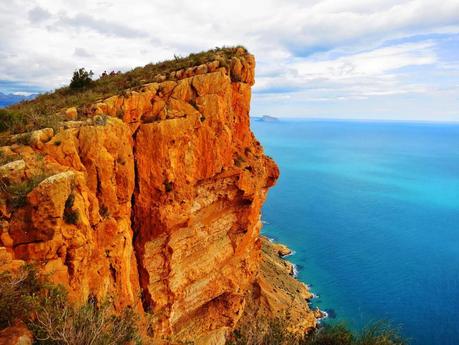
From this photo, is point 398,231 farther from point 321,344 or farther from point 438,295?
Result: point 321,344

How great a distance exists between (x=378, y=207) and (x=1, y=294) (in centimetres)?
9076

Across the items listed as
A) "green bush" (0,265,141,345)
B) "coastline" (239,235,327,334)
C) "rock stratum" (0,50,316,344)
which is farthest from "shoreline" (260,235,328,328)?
"green bush" (0,265,141,345)

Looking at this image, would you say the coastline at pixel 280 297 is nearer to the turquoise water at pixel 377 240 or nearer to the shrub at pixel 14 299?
the turquoise water at pixel 377 240

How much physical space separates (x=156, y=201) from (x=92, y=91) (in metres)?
9.63

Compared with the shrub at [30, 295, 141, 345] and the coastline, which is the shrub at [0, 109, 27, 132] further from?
the coastline

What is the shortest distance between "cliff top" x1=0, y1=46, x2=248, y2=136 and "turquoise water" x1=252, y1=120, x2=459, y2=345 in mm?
29090

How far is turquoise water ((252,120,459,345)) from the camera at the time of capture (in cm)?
4482

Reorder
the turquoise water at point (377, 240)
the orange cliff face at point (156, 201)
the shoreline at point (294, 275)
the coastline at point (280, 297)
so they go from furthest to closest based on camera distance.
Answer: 1. the turquoise water at point (377, 240)
2. the shoreline at point (294, 275)
3. the coastline at point (280, 297)
4. the orange cliff face at point (156, 201)

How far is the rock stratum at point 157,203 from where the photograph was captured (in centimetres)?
1210

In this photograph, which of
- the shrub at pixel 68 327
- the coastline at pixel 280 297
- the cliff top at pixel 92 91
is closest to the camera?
the shrub at pixel 68 327

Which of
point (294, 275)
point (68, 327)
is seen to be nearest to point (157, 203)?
point (68, 327)

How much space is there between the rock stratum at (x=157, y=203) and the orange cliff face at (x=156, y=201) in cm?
6

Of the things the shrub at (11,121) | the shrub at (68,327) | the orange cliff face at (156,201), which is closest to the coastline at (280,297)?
the orange cliff face at (156,201)

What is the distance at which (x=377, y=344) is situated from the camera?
1356 centimetres
